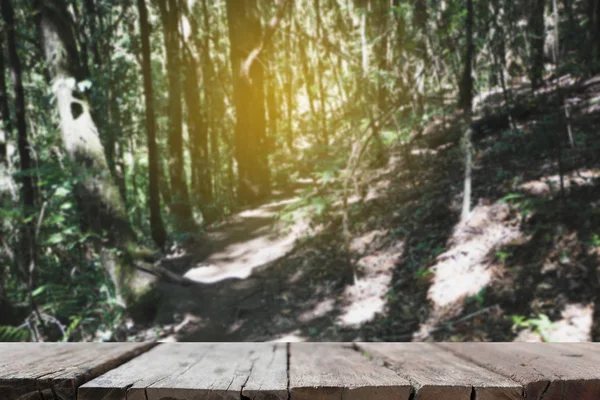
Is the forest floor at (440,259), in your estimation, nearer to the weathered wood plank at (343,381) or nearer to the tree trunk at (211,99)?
the weathered wood plank at (343,381)

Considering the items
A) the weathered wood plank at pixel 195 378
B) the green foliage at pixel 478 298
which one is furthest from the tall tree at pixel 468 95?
the weathered wood plank at pixel 195 378

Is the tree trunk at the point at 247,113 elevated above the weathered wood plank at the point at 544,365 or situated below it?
above

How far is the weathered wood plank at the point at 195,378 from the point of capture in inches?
18.9

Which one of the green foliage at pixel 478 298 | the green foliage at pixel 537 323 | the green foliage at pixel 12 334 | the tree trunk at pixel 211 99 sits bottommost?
the green foliage at pixel 537 323

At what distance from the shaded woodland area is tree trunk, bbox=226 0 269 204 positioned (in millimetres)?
1658

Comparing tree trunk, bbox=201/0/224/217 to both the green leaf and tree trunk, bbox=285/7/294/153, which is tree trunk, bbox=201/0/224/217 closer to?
tree trunk, bbox=285/7/294/153

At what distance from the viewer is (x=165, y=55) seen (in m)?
9.09

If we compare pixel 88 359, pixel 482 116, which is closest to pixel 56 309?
pixel 88 359

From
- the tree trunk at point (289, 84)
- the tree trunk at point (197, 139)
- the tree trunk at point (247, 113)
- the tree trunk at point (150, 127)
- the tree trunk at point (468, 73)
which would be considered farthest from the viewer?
the tree trunk at point (197, 139)

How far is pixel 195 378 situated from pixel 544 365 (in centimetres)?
44

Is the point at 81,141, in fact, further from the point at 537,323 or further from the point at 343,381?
the point at 343,381

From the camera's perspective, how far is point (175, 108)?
8.80m

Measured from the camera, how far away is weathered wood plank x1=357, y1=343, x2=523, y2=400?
481 mm

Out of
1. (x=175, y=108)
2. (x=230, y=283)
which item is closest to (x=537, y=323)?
(x=230, y=283)
